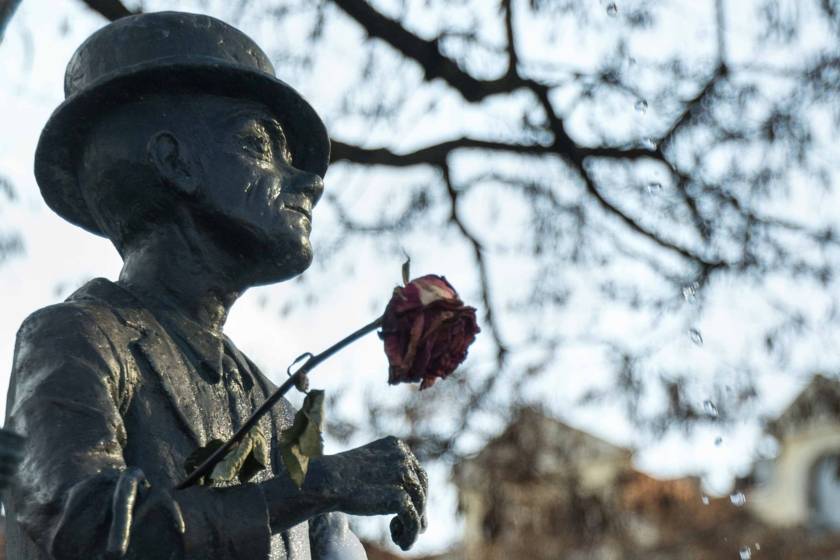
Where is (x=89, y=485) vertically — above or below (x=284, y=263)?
below

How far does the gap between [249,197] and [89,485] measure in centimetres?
89

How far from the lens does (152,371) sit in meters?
3.48

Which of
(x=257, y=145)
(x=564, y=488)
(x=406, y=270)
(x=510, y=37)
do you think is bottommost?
(x=406, y=270)

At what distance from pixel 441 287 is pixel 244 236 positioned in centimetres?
67

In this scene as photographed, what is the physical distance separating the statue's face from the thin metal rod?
62cm

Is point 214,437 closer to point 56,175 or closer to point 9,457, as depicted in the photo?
point 56,175

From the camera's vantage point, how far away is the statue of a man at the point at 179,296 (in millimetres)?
3160

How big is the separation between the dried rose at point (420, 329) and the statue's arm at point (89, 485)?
1.19ft

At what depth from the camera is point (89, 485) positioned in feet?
9.86

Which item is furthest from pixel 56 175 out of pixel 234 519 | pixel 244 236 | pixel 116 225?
pixel 234 519

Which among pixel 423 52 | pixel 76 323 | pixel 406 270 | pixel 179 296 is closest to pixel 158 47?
pixel 179 296

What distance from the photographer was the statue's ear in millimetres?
3700

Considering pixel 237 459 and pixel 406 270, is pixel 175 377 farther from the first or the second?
pixel 406 270

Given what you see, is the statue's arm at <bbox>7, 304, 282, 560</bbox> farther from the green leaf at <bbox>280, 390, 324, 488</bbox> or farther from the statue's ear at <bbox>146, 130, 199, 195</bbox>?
the statue's ear at <bbox>146, 130, 199, 195</bbox>
